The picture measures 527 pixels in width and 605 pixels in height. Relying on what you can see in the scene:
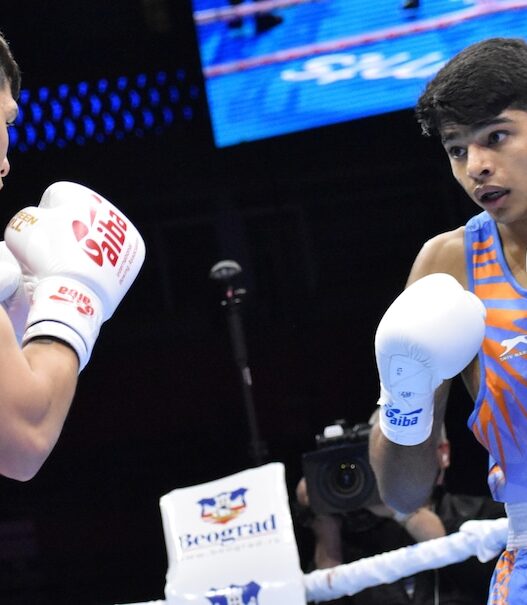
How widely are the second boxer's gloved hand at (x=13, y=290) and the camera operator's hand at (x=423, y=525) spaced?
2052 millimetres

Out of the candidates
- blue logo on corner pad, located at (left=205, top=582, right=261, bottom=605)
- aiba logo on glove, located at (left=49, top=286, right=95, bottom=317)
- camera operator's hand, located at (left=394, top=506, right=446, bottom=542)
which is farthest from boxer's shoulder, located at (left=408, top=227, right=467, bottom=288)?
camera operator's hand, located at (left=394, top=506, right=446, bottom=542)

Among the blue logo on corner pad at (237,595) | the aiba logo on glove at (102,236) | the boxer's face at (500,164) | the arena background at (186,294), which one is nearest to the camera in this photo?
the aiba logo on glove at (102,236)

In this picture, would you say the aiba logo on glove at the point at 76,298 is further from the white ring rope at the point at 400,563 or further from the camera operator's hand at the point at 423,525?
the camera operator's hand at the point at 423,525

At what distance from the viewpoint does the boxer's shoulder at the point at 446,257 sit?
1.89 m

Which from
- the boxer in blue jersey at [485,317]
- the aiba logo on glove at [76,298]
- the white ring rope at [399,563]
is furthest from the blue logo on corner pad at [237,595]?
the aiba logo on glove at [76,298]

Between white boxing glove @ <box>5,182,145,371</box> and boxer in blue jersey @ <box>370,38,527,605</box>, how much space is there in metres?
0.44

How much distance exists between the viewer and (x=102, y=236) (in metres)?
1.65

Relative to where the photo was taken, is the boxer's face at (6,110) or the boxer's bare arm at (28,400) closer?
the boxer's bare arm at (28,400)

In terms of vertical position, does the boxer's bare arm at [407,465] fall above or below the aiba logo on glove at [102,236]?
below

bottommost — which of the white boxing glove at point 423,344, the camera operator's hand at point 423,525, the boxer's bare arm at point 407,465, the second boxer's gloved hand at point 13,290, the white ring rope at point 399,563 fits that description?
the camera operator's hand at point 423,525

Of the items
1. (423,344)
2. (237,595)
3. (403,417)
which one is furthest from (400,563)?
(423,344)

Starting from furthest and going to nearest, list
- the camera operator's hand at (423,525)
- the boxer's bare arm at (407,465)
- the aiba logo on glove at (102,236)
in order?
the camera operator's hand at (423,525), the boxer's bare arm at (407,465), the aiba logo on glove at (102,236)

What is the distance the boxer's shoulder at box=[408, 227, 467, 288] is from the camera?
6.19 ft

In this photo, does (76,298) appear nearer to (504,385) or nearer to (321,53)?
(504,385)
